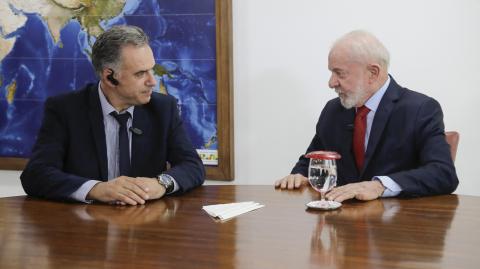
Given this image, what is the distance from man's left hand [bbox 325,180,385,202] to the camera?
7.54 feet

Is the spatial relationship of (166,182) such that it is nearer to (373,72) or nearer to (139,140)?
(139,140)

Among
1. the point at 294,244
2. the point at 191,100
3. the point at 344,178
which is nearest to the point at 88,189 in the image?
the point at 294,244

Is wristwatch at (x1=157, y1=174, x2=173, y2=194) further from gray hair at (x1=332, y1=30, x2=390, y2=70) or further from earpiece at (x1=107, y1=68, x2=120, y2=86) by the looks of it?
gray hair at (x1=332, y1=30, x2=390, y2=70)

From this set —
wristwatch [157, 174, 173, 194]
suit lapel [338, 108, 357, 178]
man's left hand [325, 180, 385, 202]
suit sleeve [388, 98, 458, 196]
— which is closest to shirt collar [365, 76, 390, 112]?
suit lapel [338, 108, 357, 178]

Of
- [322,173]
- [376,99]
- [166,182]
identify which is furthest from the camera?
[376,99]

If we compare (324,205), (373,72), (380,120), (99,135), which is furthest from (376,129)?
(99,135)

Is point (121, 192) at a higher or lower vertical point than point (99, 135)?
lower

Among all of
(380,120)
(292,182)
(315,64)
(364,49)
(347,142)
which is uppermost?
(364,49)

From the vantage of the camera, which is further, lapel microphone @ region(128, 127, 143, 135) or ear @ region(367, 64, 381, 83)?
ear @ region(367, 64, 381, 83)

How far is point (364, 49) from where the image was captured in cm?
298

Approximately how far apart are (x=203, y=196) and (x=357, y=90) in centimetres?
97

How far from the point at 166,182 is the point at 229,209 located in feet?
1.33

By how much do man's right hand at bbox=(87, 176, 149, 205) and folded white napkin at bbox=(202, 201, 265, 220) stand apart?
27cm

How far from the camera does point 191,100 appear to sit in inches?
150
